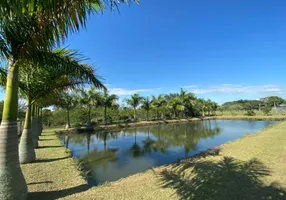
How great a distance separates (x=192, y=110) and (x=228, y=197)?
136 feet

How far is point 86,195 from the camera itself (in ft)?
13.9

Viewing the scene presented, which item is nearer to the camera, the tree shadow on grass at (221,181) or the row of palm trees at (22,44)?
the row of palm trees at (22,44)

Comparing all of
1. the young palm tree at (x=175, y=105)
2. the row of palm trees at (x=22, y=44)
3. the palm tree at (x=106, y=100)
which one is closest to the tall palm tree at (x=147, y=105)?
the young palm tree at (x=175, y=105)

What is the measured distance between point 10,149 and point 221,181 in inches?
173

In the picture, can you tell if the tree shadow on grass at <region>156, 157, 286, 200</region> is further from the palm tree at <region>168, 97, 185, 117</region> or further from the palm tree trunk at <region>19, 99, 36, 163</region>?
the palm tree at <region>168, 97, 185, 117</region>

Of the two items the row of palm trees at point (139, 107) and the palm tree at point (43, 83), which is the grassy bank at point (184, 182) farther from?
the row of palm trees at point (139, 107)

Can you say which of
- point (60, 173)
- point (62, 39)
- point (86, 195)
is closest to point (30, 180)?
point (60, 173)

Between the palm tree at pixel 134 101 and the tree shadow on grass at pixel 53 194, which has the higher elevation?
the palm tree at pixel 134 101

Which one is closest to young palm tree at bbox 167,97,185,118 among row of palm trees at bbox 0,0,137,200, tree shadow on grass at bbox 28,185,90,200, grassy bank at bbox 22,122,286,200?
grassy bank at bbox 22,122,286,200

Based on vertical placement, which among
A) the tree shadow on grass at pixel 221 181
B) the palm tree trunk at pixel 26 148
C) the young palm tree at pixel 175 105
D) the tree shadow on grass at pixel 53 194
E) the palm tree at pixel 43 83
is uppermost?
the young palm tree at pixel 175 105

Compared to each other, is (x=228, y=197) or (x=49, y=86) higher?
(x=49, y=86)

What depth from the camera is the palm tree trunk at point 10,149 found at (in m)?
3.55

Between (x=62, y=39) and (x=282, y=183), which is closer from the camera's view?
(x=62, y=39)

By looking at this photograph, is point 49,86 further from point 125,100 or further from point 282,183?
point 125,100
